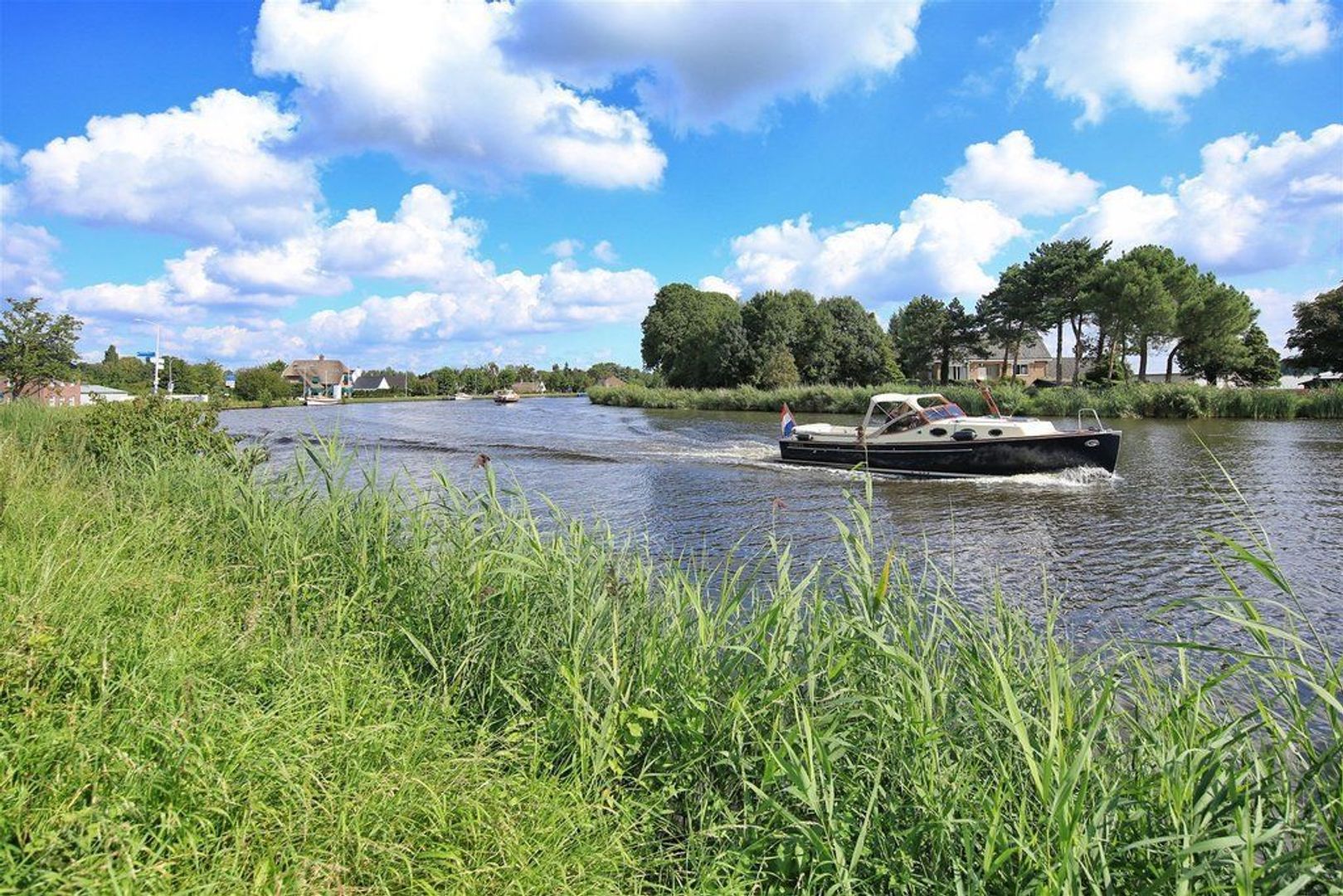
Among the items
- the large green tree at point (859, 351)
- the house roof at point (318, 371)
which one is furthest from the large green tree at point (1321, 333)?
the house roof at point (318, 371)

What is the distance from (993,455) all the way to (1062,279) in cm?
4558

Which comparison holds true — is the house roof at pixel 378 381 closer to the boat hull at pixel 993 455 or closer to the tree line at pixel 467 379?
the tree line at pixel 467 379

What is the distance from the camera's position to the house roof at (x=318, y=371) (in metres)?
122

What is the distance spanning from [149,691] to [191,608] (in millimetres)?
1110

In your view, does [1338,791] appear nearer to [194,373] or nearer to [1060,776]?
[1060,776]

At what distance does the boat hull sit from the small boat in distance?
0.07 ft

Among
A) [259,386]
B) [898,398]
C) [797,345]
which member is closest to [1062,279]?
[797,345]

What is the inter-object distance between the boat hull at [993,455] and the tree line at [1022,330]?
36108 mm

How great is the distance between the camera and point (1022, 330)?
64.6 m

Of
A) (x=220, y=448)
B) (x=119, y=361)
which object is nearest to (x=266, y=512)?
(x=220, y=448)

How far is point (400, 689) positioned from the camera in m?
3.68

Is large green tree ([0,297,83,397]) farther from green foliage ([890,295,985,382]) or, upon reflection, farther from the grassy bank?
green foliage ([890,295,985,382])

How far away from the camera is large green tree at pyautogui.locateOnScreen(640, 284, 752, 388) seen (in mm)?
68875

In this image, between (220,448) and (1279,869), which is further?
(220,448)
